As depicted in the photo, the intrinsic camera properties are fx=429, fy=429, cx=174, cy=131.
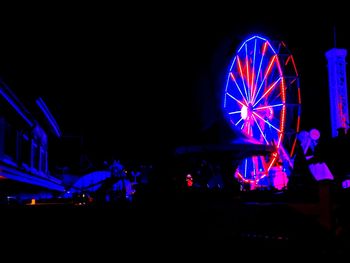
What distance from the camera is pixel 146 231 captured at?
17.9 ft

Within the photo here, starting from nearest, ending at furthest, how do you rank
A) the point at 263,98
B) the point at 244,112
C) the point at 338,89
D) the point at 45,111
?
1. the point at 45,111
2. the point at 338,89
3. the point at 244,112
4. the point at 263,98

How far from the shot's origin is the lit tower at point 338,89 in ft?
49.9

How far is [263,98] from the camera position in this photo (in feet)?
54.0

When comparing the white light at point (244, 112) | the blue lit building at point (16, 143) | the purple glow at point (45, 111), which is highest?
the white light at point (244, 112)

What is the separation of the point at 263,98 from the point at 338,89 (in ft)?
8.87

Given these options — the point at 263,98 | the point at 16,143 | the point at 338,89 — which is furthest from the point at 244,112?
the point at 16,143

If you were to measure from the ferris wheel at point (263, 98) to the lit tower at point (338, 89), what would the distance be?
1.57 metres

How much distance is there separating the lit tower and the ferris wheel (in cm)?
157

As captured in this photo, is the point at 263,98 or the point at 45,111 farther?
the point at 263,98

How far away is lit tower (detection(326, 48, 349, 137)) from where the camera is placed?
15203mm

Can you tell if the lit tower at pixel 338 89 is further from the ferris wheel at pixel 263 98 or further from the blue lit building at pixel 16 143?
the blue lit building at pixel 16 143

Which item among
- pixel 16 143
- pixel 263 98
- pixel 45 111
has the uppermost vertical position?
pixel 263 98

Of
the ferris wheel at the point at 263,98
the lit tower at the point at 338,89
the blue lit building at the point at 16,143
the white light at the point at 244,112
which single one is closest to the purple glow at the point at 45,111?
the blue lit building at the point at 16,143

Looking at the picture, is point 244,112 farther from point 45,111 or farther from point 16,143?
point 16,143
